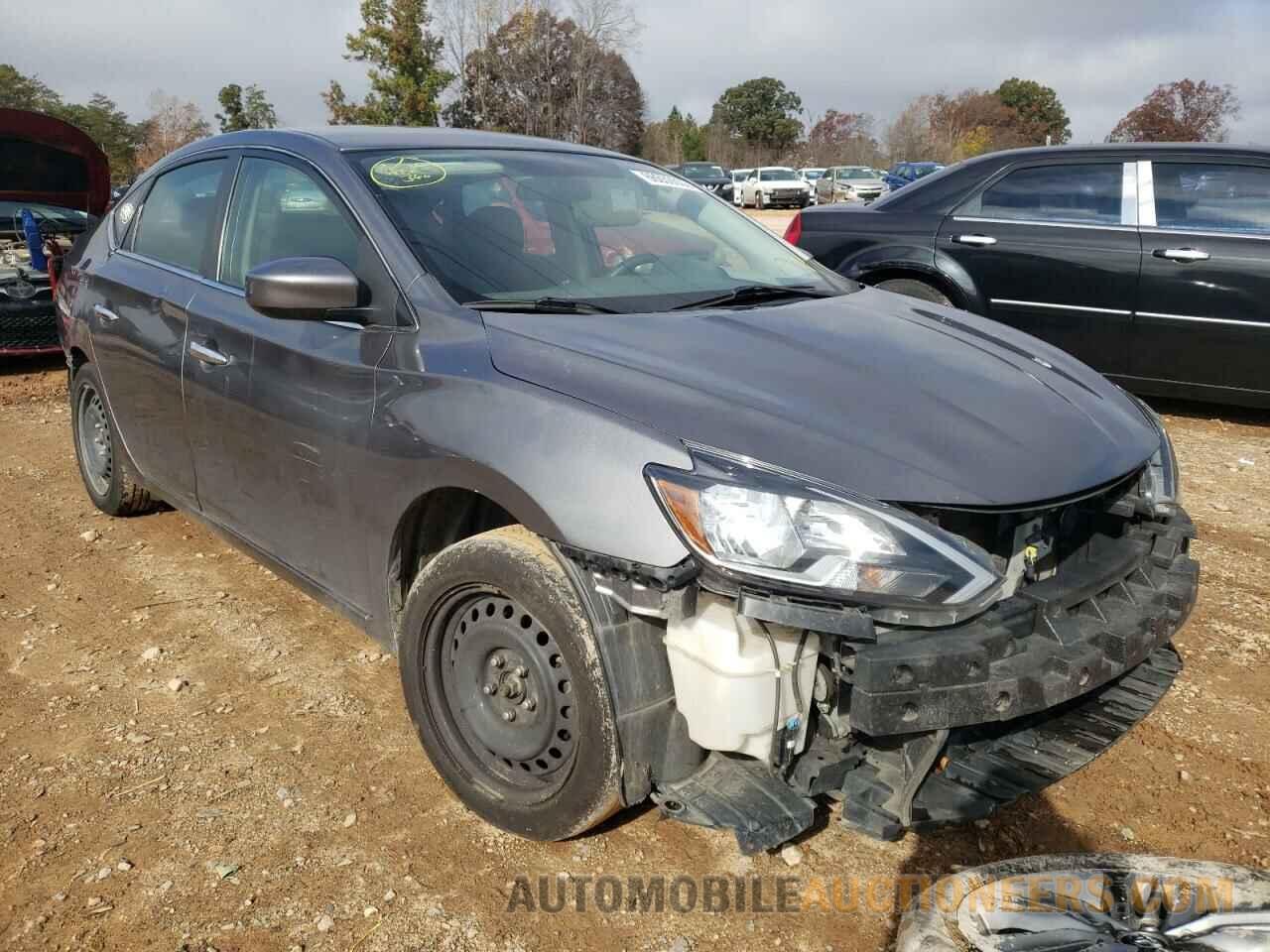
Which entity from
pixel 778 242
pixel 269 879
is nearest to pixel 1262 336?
pixel 778 242

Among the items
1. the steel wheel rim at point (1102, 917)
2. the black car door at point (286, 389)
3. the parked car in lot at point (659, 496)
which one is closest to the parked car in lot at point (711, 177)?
the black car door at point (286, 389)

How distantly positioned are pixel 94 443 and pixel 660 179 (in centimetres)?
291

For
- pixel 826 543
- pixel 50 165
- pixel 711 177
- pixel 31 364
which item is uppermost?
pixel 711 177

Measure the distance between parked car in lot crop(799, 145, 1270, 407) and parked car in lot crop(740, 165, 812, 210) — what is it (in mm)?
31818

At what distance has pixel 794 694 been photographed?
2.07 metres

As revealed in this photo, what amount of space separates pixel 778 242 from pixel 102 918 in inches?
115

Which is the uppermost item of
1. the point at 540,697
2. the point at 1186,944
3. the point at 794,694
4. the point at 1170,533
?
the point at 1170,533

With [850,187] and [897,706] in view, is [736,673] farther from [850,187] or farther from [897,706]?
[850,187]

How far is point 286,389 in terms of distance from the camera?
9.77 feet

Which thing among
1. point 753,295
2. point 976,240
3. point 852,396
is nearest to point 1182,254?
point 976,240

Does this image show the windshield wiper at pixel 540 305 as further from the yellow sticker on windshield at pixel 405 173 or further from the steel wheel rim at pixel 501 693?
the steel wheel rim at pixel 501 693

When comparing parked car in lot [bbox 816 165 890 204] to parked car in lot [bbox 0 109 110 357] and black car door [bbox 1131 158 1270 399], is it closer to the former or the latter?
parked car in lot [bbox 0 109 110 357]

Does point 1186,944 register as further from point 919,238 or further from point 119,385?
point 919,238

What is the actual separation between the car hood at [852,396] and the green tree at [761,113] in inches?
3138
